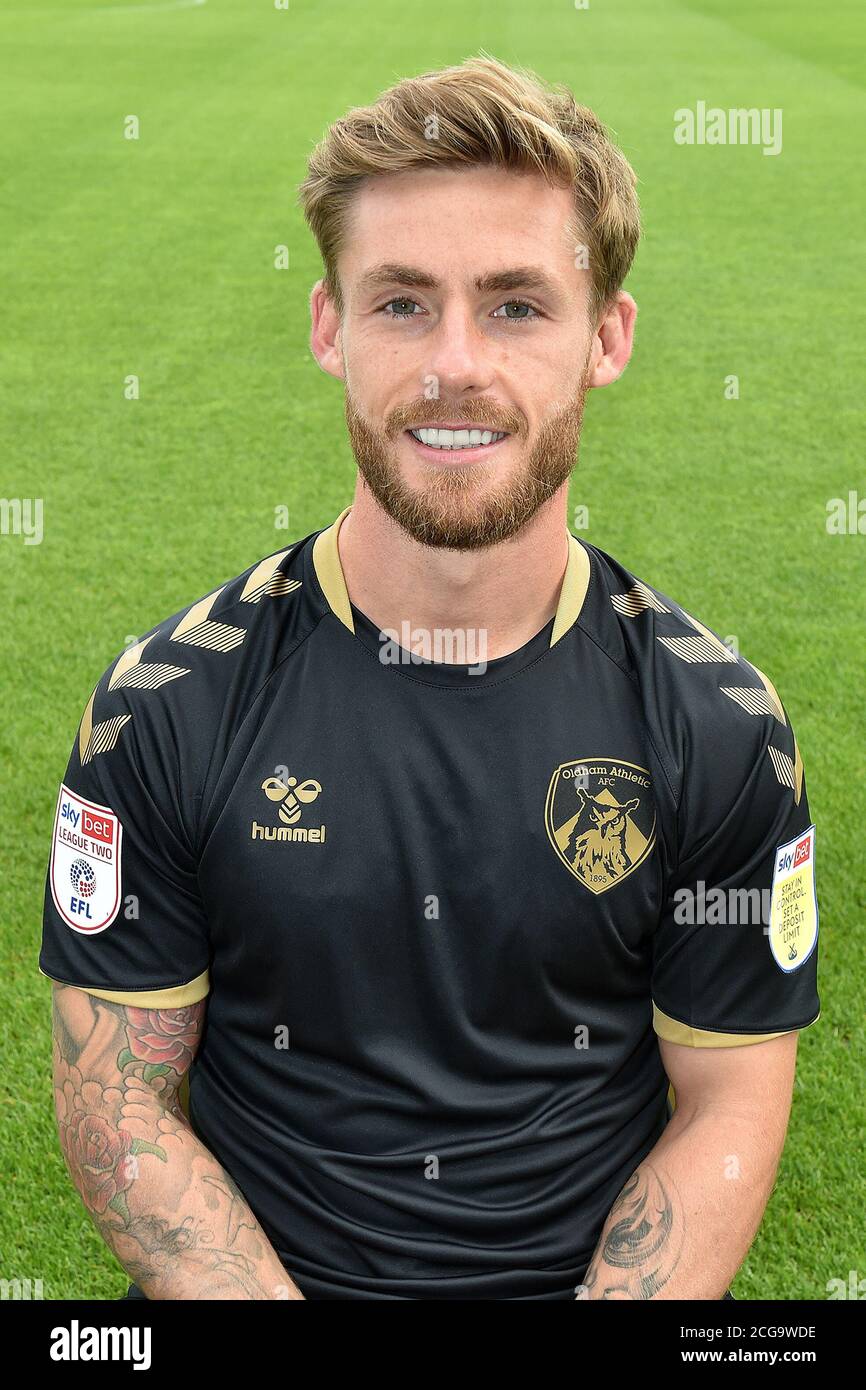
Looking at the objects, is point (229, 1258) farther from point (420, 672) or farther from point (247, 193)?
point (247, 193)

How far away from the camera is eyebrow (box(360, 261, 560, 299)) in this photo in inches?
75.8

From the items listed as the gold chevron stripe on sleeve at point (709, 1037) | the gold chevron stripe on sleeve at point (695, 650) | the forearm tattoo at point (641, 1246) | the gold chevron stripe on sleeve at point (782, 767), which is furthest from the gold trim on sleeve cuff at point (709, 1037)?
the gold chevron stripe on sleeve at point (695, 650)

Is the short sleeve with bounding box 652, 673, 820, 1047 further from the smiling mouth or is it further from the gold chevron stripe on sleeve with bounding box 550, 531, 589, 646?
the smiling mouth

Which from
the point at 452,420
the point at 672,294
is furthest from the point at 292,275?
the point at 452,420

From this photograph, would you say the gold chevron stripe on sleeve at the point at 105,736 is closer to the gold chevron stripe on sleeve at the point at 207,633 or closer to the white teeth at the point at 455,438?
the gold chevron stripe on sleeve at the point at 207,633

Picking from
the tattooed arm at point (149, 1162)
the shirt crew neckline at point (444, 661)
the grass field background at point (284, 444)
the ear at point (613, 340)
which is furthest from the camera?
the grass field background at point (284, 444)

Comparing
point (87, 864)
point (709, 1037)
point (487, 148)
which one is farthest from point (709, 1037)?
point (487, 148)

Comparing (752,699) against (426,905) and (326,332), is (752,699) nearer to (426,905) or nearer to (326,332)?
(426,905)

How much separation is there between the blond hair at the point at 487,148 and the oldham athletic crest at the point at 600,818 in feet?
2.21

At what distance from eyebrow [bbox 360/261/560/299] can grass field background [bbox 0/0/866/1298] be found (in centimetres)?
70

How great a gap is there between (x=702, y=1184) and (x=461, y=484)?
101 centimetres

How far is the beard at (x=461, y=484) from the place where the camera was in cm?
196

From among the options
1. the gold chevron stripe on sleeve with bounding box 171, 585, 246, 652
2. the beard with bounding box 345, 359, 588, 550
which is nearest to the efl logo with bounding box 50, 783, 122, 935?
the gold chevron stripe on sleeve with bounding box 171, 585, 246, 652

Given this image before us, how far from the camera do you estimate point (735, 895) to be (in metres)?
1.99
